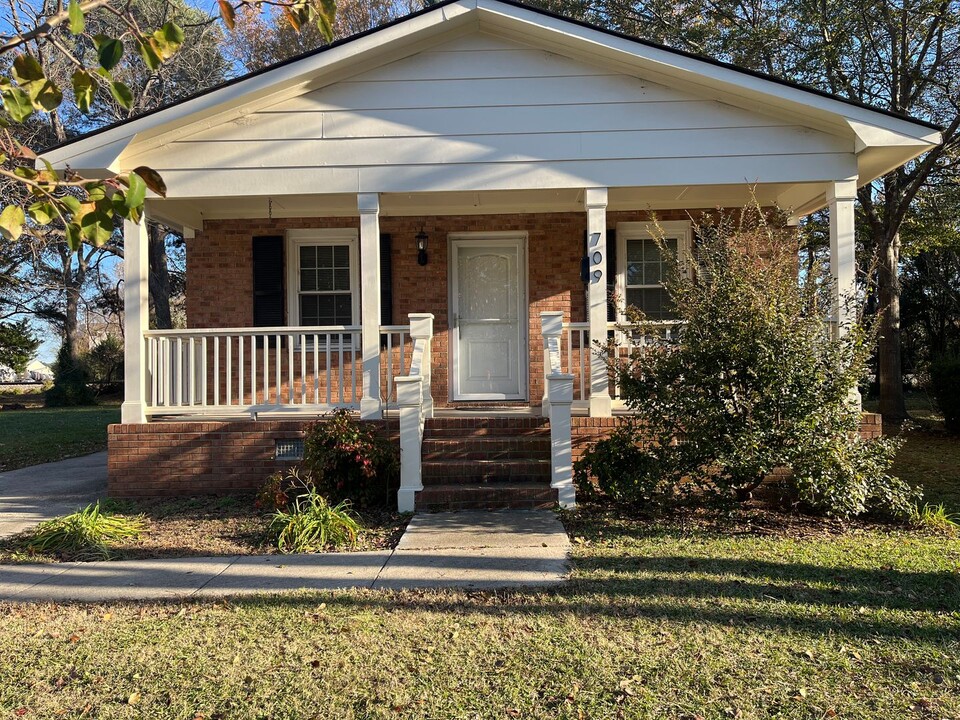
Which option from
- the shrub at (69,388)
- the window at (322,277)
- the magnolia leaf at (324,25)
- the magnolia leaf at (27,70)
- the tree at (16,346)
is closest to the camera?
the magnolia leaf at (27,70)

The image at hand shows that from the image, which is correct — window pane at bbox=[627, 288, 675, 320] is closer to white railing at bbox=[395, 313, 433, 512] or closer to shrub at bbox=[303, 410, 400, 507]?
white railing at bbox=[395, 313, 433, 512]

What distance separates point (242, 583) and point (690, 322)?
413 centimetres

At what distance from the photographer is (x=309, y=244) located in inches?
391

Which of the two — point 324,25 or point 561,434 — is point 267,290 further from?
point 324,25

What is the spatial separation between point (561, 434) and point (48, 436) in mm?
12239

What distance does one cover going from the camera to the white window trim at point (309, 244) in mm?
9766

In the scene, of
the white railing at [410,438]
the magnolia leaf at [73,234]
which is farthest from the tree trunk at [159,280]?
the magnolia leaf at [73,234]

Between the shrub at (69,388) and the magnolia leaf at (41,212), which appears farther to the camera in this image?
the shrub at (69,388)

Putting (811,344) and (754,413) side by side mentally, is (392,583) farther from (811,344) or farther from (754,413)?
(811,344)

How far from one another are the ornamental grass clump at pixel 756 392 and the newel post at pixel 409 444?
6.41ft

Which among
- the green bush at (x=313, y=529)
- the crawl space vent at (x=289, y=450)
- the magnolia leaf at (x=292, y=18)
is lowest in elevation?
the green bush at (x=313, y=529)

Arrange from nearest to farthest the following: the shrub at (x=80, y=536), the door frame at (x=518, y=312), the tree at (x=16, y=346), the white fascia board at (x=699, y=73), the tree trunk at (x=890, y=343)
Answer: the shrub at (x=80, y=536)
the white fascia board at (x=699, y=73)
the door frame at (x=518, y=312)
the tree trunk at (x=890, y=343)
the tree at (x=16, y=346)

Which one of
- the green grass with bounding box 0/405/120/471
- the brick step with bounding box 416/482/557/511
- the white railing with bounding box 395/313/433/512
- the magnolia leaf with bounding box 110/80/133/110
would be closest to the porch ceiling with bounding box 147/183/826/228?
the white railing with bounding box 395/313/433/512

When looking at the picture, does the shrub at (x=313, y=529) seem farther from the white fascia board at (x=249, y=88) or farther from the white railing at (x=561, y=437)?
the white fascia board at (x=249, y=88)
